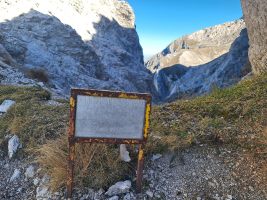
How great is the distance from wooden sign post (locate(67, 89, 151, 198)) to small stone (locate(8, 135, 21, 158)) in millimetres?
2564

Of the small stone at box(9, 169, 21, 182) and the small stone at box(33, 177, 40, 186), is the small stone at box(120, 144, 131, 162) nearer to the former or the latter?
the small stone at box(33, 177, 40, 186)

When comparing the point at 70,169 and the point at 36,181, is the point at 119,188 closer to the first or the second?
the point at 70,169

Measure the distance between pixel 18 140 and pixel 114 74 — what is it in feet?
220

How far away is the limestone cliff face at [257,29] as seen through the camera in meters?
14.5

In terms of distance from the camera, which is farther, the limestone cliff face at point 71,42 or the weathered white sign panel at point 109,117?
the limestone cliff face at point 71,42

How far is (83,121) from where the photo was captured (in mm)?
6270

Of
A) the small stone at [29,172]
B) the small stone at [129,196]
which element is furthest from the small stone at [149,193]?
the small stone at [29,172]

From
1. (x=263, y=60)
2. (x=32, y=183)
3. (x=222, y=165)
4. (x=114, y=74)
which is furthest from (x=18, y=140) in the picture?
(x=114, y=74)

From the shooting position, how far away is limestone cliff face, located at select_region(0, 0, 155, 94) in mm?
50188

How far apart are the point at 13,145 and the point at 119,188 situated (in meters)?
3.14

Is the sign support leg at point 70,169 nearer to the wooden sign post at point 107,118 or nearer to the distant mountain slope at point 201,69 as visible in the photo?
the wooden sign post at point 107,118

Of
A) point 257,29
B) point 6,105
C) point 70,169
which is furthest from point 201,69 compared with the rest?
point 70,169

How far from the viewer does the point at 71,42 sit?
68.8 m

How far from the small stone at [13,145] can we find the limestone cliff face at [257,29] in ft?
29.4
